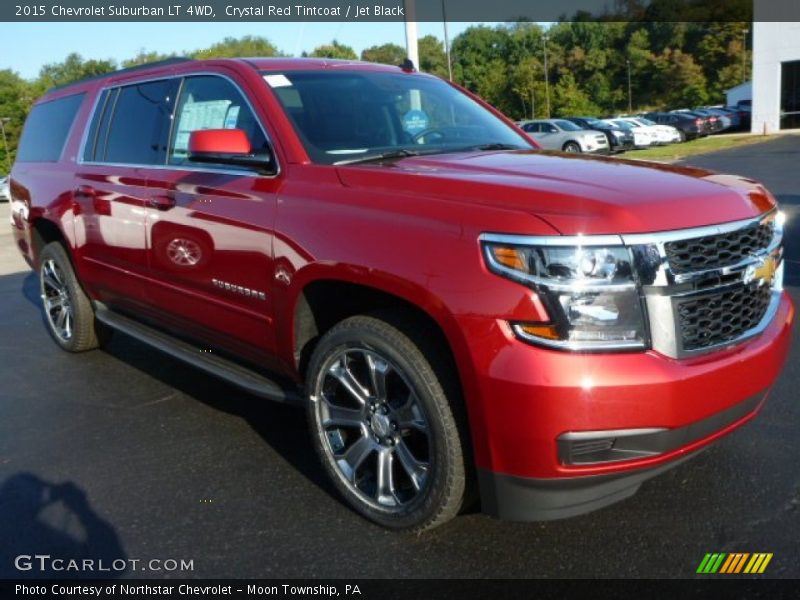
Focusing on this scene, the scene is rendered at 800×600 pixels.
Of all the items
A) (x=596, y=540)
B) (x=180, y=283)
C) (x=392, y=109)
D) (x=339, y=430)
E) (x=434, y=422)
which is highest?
(x=392, y=109)

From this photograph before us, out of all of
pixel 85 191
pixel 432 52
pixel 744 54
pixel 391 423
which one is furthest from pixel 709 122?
pixel 432 52

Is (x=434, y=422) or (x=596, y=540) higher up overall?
(x=434, y=422)

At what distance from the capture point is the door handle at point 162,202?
391cm

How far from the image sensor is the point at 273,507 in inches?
→ 128

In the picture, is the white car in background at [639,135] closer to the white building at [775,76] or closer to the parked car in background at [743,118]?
the white building at [775,76]

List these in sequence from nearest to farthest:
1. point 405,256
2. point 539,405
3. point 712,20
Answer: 1. point 539,405
2. point 405,256
3. point 712,20

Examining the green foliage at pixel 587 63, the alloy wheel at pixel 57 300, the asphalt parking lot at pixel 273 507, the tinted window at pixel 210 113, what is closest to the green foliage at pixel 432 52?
the green foliage at pixel 587 63

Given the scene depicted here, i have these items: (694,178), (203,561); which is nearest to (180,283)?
(203,561)

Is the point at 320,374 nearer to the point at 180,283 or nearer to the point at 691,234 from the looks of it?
the point at 180,283

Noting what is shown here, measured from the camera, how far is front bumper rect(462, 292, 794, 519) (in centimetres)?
237

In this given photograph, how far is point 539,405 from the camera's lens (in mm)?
2375

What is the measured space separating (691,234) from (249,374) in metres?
2.20

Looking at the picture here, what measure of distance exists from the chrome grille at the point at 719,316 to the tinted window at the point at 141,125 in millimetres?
2962

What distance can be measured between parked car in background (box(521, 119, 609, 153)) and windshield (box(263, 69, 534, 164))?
2327 centimetres
